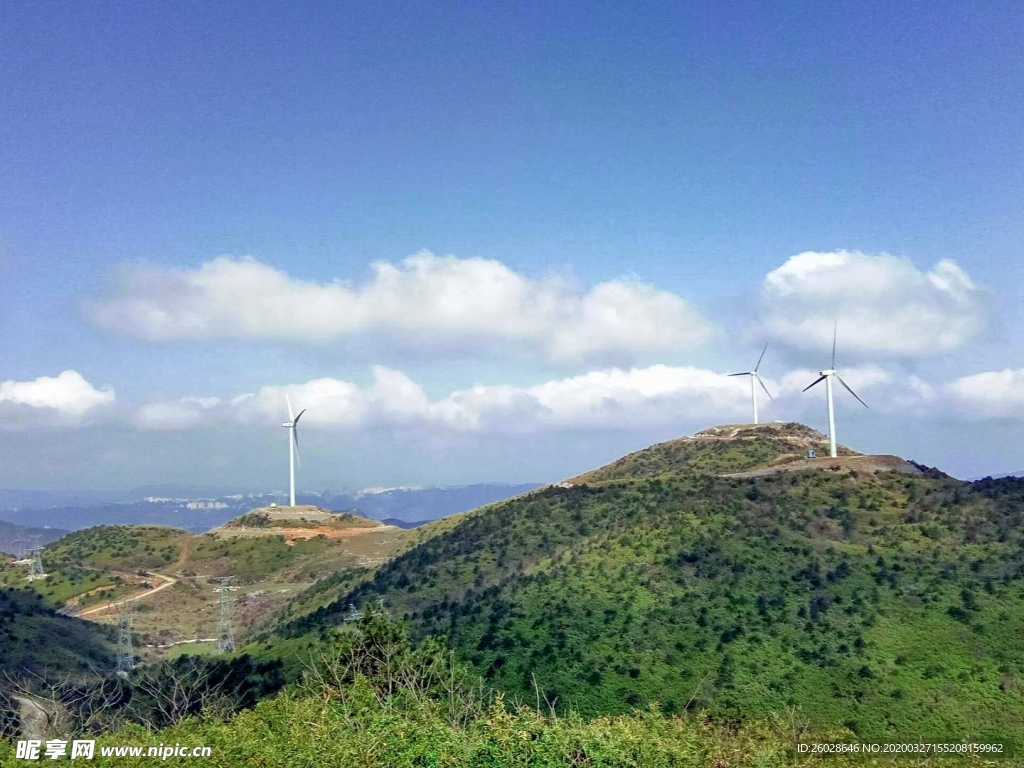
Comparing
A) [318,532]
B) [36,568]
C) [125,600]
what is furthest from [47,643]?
[318,532]

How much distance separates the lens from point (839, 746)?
32.8m

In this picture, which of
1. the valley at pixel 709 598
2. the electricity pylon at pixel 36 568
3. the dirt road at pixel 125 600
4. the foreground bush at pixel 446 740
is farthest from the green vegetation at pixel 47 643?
the foreground bush at pixel 446 740

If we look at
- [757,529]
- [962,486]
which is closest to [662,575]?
[757,529]

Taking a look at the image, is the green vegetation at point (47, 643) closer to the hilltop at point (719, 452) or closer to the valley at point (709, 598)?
the valley at point (709, 598)

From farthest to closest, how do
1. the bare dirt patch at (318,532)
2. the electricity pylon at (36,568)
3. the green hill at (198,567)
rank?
1. the bare dirt patch at (318,532)
2. the electricity pylon at (36,568)
3. the green hill at (198,567)

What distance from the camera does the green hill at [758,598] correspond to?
1965 inches

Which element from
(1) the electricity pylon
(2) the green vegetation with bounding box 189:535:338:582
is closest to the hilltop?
(2) the green vegetation with bounding box 189:535:338:582

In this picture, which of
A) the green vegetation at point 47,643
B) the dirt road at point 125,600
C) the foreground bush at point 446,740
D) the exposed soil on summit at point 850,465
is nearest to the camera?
the foreground bush at point 446,740

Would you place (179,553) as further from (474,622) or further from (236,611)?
(474,622)

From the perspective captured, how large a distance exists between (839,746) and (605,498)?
234 ft

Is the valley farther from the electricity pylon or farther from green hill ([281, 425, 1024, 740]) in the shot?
the electricity pylon

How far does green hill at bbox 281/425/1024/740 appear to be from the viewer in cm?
4991

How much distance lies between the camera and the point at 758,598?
63.6 meters

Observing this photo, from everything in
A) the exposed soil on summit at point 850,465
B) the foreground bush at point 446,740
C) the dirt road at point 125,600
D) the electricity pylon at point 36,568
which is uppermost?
the exposed soil on summit at point 850,465
